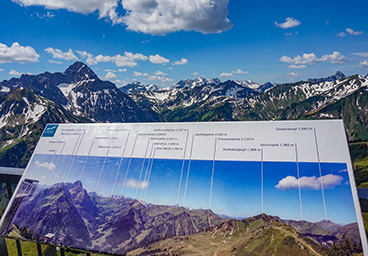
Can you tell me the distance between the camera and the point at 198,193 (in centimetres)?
371

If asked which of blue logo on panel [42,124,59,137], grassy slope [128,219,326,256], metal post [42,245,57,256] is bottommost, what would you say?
metal post [42,245,57,256]

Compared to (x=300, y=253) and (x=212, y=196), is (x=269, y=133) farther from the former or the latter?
(x=300, y=253)

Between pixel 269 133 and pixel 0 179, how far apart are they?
198 inches

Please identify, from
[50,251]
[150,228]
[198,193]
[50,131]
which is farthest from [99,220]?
[50,131]

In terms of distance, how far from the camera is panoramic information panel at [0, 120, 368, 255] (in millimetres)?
3197

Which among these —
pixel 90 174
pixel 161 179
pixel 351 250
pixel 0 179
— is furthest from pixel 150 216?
pixel 0 179

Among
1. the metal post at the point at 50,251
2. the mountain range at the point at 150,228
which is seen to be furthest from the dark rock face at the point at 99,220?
the metal post at the point at 50,251

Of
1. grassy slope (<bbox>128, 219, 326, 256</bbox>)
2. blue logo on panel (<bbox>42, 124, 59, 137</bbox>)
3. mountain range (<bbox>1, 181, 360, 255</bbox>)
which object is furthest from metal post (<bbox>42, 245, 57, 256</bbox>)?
blue logo on panel (<bbox>42, 124, 59, 137</bbox>)

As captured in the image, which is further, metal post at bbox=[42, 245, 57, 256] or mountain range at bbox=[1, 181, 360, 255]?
metal post at bbox=[42, 245, 57, 256]

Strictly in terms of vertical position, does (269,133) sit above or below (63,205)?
above

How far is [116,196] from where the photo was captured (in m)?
4.05

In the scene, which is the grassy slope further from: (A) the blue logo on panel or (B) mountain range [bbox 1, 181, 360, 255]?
(A) the blue logo on panel

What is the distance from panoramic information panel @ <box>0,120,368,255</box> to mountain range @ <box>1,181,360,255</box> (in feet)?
0.04

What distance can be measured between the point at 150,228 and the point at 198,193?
84 cm
